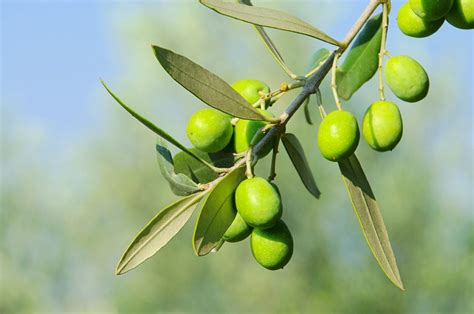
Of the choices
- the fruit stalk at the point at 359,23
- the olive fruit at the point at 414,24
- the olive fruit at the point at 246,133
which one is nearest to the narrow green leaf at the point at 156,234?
the olive fruit at the point at 246,133

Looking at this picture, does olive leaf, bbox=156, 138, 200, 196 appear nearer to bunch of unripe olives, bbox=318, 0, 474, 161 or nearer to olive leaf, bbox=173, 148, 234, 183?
olive leaf, bbox=173, 148, 234, 183

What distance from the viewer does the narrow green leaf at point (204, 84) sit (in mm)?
1065

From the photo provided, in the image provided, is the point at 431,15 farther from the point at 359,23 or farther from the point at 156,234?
the point at 156,234

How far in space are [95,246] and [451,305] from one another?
31.4ft

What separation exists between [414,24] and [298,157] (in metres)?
0.31

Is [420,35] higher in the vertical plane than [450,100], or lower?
higher

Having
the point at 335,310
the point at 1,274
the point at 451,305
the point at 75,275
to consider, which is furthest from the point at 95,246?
the point at 451,305

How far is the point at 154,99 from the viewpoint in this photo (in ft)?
72.3

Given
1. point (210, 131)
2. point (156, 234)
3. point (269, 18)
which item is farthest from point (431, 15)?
point (156, 234)

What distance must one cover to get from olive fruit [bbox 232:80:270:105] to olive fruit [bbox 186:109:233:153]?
70 millimetres

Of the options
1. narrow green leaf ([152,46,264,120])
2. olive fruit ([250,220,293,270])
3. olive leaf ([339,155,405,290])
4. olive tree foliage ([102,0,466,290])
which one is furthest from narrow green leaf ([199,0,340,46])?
olive fruit ([250,220,293,270])

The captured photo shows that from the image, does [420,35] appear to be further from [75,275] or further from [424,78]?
[75,275]

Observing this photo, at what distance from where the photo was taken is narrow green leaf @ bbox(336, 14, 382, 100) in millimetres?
1548

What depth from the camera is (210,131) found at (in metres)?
1.25
